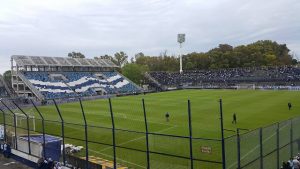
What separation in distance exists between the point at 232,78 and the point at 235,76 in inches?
46.3

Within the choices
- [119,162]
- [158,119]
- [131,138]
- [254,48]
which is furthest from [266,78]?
[119,162]

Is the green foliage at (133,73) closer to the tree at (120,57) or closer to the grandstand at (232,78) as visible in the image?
the grandstand at (232,78)

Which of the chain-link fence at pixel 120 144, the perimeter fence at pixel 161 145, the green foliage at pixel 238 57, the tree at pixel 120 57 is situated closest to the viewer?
the perimeter fence at pixel 161 145

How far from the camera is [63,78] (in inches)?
2977

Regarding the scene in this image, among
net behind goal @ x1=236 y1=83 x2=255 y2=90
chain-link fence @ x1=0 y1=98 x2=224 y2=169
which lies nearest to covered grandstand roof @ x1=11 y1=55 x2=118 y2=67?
net behind goal @ x1=236 y1=83 x2=255 y2=90

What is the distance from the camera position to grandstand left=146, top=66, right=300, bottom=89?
75938mm

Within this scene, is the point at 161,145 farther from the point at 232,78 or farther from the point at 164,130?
the point at 232,78

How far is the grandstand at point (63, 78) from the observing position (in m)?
67.1

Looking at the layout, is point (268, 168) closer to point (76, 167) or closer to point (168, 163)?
point (168, 163)

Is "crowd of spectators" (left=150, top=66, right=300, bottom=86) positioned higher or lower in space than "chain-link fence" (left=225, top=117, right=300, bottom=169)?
higher

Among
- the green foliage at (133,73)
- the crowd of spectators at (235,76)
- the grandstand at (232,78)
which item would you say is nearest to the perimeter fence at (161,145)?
the grandstand at (232,78)

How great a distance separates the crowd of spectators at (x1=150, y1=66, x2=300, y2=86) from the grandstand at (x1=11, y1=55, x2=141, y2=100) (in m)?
13.5

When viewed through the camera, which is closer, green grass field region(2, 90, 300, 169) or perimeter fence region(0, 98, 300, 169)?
perimeter fence region(0, 98, 300, 169)

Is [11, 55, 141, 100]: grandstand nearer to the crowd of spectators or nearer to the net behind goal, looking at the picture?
the crowd of spectators
